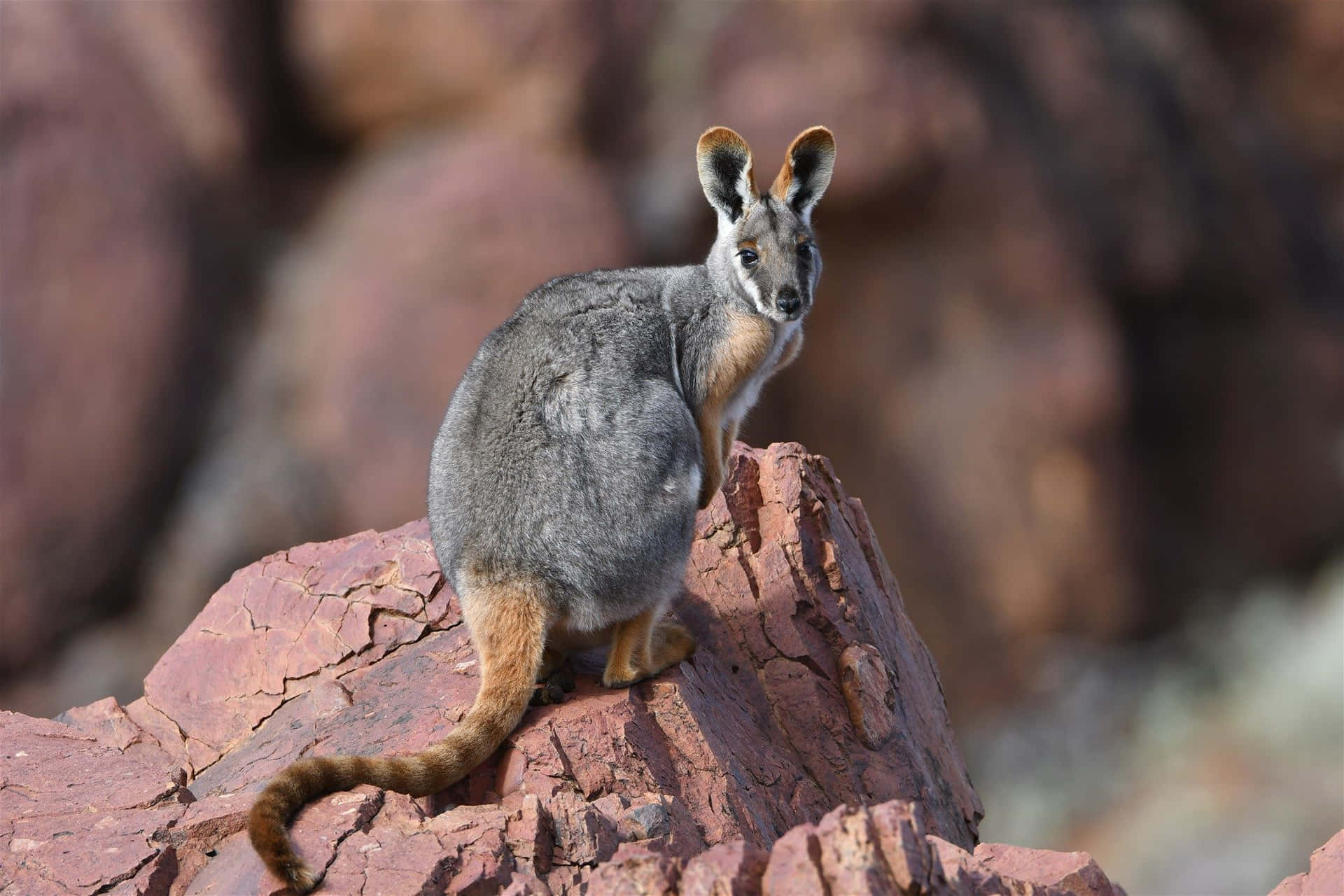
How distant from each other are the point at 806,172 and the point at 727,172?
1.29 feet

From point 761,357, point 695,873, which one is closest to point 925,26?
point 761,357

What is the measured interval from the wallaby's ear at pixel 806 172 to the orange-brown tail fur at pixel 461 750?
229 cm

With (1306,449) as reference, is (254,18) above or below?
above

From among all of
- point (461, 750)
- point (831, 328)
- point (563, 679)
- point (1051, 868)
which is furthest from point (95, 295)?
point (1051, 868)

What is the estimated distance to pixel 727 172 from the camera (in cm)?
617

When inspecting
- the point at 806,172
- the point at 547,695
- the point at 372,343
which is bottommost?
the point at 547,695

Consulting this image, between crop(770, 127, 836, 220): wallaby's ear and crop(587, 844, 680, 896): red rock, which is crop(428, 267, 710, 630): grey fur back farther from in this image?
crop(587, 844, 680, 896): red rock

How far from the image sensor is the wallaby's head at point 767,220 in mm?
5977

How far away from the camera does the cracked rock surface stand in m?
4.27

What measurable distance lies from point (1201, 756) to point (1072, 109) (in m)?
6.23

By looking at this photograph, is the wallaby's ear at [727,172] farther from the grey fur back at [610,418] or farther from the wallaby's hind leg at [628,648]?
the wallaby's hind leg at [628,648]

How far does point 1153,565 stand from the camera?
13617 millimetres

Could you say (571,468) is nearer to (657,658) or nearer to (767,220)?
(657,658)

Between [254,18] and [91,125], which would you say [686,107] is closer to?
[254,18]
